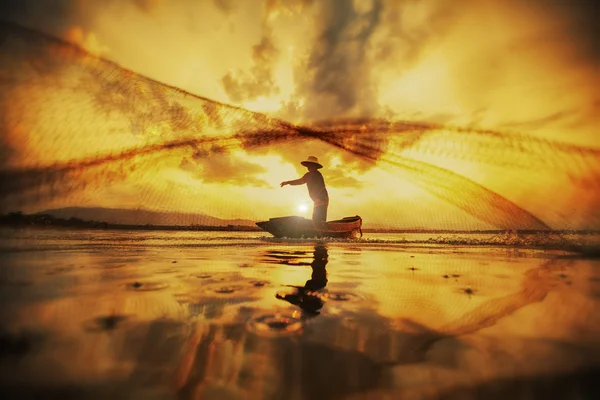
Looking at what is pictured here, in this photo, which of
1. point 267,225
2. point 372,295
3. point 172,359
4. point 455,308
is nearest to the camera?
point 172,359

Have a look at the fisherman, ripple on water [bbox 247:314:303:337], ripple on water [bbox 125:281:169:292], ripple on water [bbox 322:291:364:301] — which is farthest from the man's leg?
ripple on water [bbox 247:314:303:337]

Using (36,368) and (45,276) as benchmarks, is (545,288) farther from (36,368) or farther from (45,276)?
(45,276)

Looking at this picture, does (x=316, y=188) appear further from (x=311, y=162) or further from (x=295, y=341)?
(x=295, y=341)

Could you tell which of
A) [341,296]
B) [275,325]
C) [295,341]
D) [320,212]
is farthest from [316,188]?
[295,341]

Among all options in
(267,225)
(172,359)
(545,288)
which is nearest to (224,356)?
(172,359)

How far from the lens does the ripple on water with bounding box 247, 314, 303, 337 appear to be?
2537 millimetres

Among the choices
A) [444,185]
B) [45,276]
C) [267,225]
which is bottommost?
[45,276]

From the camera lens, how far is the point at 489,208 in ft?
55.7

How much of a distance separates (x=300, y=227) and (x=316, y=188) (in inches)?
103

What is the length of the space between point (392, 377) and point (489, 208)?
18077mm

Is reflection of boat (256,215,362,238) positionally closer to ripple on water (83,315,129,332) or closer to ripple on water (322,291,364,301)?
ripple on water (322,291,364,301)

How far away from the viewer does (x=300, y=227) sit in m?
18.6

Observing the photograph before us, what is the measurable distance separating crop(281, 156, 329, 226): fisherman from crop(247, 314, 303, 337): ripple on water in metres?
15.8

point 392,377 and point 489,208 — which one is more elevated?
point 489,208
